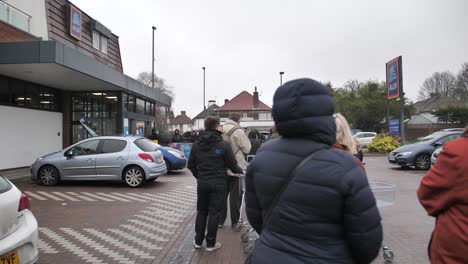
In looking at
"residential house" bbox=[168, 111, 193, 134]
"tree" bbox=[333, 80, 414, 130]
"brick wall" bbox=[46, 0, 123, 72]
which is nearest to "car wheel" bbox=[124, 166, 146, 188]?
"brick wall" bbox=[46, 0, 123, 72]

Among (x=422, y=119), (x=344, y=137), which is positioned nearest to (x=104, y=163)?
(x=344, y=137)

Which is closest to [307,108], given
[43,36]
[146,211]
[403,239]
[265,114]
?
[403,239]

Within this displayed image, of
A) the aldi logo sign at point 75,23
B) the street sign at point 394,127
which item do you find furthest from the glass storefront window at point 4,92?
the street sign at point 394,127

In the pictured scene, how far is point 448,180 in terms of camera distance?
7.20 ft

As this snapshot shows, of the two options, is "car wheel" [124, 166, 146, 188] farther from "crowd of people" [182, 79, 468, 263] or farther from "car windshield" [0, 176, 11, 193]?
"crowd of people" [182, 79, 468, 263]

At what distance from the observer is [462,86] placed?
67.8 m

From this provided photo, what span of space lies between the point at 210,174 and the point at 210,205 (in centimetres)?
43

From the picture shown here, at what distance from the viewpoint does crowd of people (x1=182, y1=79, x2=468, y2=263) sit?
199 cm

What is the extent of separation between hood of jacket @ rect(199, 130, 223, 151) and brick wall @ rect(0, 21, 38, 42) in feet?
37.8

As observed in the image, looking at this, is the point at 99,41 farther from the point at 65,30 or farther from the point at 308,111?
the point at 308,111

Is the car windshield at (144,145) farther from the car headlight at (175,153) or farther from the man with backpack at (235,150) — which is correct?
the man with backpack at (235,150)

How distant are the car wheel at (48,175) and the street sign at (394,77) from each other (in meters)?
21.5

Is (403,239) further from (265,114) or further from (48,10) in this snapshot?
(265,114)

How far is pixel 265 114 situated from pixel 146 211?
206ft
